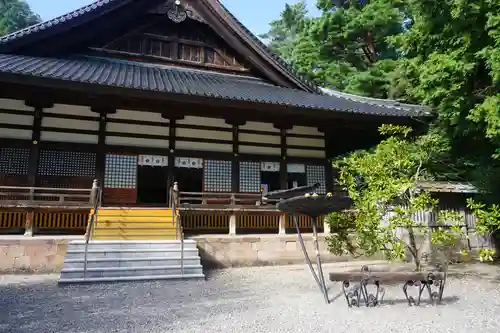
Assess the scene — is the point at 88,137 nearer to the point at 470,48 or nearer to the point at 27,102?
the point at 27,102

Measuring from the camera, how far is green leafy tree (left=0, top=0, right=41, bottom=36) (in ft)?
128

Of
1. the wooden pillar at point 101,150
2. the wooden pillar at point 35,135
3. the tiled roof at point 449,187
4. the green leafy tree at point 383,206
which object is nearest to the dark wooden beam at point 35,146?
the wooden pillar at point 35,135

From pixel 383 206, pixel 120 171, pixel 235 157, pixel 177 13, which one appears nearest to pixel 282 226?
pixel 235 157

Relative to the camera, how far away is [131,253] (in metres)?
8.22

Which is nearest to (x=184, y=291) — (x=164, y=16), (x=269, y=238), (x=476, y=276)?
(x=269, y=238)

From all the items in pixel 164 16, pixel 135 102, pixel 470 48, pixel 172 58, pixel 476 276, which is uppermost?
pixel 164 16

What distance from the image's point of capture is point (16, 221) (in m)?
9.27

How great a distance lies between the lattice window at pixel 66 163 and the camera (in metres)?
10.4

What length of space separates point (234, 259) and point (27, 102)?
7.14m

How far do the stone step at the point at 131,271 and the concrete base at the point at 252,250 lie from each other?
139cm

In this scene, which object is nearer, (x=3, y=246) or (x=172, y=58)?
(x=3, y=246)

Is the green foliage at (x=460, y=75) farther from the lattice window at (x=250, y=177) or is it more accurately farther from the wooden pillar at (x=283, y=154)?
the lattice window at (x=250, y=177)

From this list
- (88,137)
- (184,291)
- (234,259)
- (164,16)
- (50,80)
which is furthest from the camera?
(164,16)

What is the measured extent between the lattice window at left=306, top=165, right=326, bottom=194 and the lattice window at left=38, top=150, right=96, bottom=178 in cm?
696
